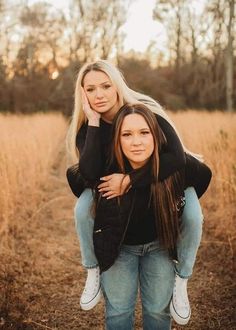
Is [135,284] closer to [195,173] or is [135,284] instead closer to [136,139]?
[195,173]

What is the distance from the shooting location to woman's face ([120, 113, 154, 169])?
1.90m

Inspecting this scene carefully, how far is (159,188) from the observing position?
192 cm

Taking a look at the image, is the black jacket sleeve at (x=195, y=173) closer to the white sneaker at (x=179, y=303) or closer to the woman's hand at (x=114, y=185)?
the woman's hand at (x=114, y=185)

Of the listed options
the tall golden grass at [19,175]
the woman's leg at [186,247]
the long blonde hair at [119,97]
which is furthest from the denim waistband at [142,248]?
the tall golden grass at [19,175]

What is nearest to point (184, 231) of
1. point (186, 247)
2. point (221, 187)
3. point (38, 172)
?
point (186, 247)

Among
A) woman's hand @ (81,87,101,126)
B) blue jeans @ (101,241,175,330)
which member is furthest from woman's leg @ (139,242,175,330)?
woman's hand @ (81,87,101,126)

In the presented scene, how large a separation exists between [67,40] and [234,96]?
38.8 ft

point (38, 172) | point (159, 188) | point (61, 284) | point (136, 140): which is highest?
point (136, 140)

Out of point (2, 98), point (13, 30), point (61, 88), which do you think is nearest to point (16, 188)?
point (2, 98)

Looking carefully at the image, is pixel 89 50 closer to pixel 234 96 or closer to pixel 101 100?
pixel 234 96

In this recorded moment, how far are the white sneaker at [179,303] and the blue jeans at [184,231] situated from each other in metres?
0.06

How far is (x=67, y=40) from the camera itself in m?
25.4

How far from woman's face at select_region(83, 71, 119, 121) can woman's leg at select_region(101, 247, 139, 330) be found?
816mm

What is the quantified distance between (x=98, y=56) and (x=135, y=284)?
22.4m
